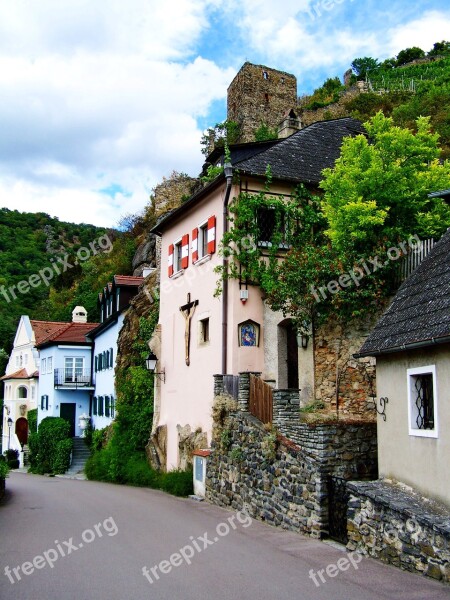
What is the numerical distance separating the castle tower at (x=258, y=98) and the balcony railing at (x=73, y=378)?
21.5 m

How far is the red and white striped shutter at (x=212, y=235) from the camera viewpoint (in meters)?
20.0

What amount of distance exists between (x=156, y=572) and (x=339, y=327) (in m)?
8.74

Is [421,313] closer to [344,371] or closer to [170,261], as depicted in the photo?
[344,371]

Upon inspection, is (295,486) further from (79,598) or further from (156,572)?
(79,598)

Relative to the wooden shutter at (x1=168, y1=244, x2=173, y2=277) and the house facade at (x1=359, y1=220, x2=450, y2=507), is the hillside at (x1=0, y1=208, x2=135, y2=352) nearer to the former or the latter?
the wooden shutter at (x1=168, y1=244, x2=173, y2=277)

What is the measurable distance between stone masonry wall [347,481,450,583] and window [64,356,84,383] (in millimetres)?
32982

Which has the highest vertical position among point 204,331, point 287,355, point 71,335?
point 71,335

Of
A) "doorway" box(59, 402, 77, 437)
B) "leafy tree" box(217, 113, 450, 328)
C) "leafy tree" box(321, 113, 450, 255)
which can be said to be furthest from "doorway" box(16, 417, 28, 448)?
"leafy tree" box(321, 113, 450, 255)

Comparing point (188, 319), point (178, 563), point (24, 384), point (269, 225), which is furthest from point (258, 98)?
point (178, 563)

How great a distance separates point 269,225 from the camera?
19.7 meters

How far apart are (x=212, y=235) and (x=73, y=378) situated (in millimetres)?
24194

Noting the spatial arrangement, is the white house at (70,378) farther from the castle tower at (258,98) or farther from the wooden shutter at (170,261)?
the castle tower at (258,98)

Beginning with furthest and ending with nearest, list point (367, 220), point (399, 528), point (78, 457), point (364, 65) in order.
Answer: point (364, 65) → point (78, 457) → point (367, 220) → point (399, 528)

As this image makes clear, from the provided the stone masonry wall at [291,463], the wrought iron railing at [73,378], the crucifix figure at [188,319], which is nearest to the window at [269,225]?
the crucifix figure at [188,319]
